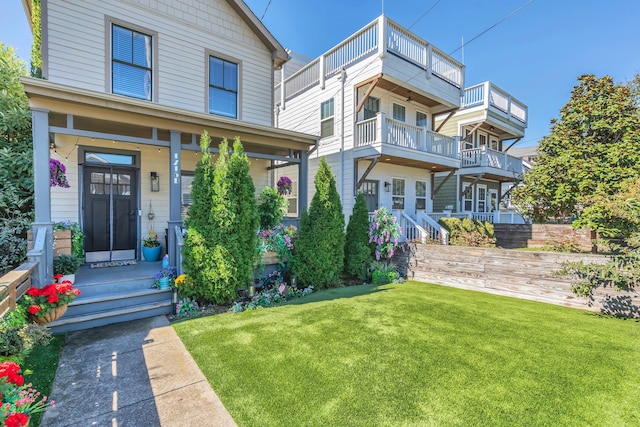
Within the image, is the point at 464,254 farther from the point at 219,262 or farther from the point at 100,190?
the point at 100,190

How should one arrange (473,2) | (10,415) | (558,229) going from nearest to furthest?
(10,415), (473,2), (558,229)

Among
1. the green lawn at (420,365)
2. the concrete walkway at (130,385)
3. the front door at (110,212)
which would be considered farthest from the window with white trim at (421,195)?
the concrete walkway at (130,385)

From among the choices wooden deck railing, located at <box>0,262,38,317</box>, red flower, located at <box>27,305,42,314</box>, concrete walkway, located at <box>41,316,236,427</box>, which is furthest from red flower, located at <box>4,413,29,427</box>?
red flower, located at <box>27,305,42,314</box>

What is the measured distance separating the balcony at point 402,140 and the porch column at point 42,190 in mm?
7445

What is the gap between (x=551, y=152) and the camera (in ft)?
25.7

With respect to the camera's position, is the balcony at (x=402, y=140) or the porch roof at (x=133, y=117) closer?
the porch roof at (x=133, y=117)

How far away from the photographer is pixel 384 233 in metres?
7.32

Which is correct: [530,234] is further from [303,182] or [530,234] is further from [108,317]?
[108,317]

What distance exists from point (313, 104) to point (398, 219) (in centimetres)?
554

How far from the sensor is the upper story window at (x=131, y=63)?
657 centimetres

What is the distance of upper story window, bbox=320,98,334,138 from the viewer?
1047 centimetres

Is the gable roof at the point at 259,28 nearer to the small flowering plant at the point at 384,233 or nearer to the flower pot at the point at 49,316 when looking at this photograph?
the small flowering plant at the point at 384,233

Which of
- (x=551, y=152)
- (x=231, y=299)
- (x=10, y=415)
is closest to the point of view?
(x=10, y=415)

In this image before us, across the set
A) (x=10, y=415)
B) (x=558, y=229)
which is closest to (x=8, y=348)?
(x=10, y=415)
